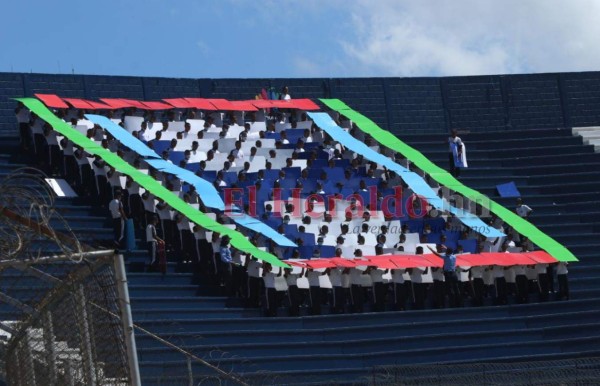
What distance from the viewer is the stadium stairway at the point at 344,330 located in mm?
26422

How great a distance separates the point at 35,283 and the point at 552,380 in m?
8.56

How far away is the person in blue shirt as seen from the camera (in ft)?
100

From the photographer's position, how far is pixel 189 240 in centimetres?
2961

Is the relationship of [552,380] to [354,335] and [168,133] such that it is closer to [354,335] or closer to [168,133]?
[354,335]

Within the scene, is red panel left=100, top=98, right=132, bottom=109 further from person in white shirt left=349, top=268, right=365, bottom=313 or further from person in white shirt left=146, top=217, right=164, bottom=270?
person in white shirt left=349, top=268, right=365, bottom=313

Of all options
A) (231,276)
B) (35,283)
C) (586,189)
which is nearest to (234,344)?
(231,276)

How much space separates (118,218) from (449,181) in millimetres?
9574

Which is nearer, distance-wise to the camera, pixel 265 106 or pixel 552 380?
pixel 552 380

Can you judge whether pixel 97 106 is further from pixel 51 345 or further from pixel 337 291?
pixel 51 345

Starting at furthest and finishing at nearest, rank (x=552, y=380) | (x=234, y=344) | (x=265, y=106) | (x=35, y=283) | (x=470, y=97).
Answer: (x=470, y=97) < (x=265, y=106) < (x=234, y=344) < (x=552, y=380) < (x=35, y=283)

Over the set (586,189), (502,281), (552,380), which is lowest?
(552,380)

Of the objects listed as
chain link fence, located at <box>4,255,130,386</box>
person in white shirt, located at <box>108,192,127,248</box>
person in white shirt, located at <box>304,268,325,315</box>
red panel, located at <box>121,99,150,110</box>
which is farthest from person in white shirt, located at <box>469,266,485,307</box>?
chain link fence, located at <box>4,255,130,386</box>

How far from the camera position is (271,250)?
29953mm

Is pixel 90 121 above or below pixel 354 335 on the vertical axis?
above
